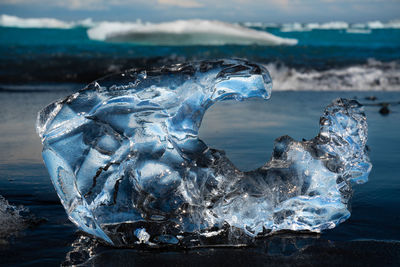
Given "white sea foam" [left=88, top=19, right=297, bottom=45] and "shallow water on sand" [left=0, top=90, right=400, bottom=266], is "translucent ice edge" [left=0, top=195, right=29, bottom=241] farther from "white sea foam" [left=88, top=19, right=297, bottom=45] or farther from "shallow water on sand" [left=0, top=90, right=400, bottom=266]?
"white sea foam" [left=88, top=19, right=297, bottom=45]

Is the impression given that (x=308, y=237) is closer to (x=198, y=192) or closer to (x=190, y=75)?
(x=198, y=192)

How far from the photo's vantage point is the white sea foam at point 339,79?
24.5 feet

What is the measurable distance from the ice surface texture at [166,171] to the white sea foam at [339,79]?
5.35 metres

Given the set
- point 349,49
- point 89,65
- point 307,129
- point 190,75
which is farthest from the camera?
point 349,49

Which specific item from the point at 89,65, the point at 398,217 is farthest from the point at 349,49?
the point at 398,217

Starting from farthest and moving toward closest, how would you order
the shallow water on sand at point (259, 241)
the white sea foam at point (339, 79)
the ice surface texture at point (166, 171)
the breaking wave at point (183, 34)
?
the breaking wave at point (183, 34) < the white sea foam at point (339, 79) < the ice surface texture at point (166, 171) < the shallow water on sand at point (259, 241)

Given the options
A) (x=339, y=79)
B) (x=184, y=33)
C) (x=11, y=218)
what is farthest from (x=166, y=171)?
(x=184, y=33)

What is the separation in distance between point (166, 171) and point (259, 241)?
42 cm

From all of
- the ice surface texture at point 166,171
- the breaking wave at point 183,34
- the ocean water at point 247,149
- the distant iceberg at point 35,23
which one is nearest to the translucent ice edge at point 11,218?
the ocean water at point 247,149

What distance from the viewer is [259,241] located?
1.82 meters

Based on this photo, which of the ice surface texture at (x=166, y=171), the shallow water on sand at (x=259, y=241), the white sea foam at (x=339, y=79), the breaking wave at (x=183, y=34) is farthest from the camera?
the breaking wave at (x=183, y=34)

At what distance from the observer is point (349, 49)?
13.5 metres

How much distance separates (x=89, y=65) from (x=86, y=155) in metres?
8.74

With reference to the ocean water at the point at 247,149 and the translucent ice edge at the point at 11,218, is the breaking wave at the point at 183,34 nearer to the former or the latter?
the ocean water at the point at 247,149
